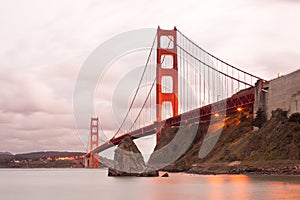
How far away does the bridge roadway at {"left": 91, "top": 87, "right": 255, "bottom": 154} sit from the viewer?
5734 centimetres

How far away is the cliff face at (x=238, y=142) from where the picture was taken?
1663 inches

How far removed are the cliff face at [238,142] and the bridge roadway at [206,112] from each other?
4.33 ft

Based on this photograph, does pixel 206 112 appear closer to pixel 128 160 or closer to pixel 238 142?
pixel 238 142

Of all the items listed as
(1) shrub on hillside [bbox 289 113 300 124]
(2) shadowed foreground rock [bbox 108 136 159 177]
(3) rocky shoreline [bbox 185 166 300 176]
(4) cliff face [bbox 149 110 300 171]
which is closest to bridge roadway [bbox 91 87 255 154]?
(4) cliff face [bbox 149 110 300 171]

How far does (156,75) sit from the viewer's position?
7819 centimetres

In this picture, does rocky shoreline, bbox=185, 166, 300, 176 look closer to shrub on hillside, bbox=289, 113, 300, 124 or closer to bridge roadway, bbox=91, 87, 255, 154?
shrub on hillside, bbox=289, 113, 300, 124

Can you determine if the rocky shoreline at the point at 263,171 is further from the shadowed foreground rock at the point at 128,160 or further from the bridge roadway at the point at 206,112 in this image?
the bridge roadway at the point at 206,112

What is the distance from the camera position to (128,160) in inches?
1683

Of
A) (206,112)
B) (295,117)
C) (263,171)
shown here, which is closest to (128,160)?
→ (263,171)

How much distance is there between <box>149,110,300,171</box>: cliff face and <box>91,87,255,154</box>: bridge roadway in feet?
4.33

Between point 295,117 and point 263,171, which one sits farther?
point 295,117

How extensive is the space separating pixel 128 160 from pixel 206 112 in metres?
24.8

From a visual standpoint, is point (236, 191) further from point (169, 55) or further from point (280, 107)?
point (169, 55)

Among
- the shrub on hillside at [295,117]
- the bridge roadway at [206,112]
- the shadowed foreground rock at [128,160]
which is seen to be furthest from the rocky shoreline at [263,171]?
the bridge roadway at [206,112]
